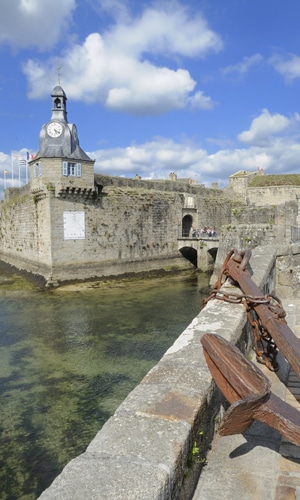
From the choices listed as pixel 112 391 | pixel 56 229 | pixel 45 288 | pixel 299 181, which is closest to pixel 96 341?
pixel 112 391

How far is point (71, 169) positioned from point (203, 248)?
Answer: 10.6m

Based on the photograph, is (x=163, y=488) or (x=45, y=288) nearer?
(x=163, y=488)

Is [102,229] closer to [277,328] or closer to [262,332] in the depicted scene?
[262,332]

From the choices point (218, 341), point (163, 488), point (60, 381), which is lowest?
point (60, 381)

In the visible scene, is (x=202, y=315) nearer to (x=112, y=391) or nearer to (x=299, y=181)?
(x=112, y=391)

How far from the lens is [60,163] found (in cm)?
2111

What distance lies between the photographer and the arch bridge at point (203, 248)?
26.3 meters

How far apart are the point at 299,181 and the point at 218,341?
1552 inches

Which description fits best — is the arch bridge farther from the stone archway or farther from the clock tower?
the clock tower

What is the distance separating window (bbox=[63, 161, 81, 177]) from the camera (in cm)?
2130

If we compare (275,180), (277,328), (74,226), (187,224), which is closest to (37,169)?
(74,226)

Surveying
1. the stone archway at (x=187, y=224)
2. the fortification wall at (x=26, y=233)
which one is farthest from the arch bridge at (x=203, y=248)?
the fortification wall at (x=26, y=233)

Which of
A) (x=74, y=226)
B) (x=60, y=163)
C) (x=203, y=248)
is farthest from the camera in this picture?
(x=203, y=248)

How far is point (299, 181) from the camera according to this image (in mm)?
37906
